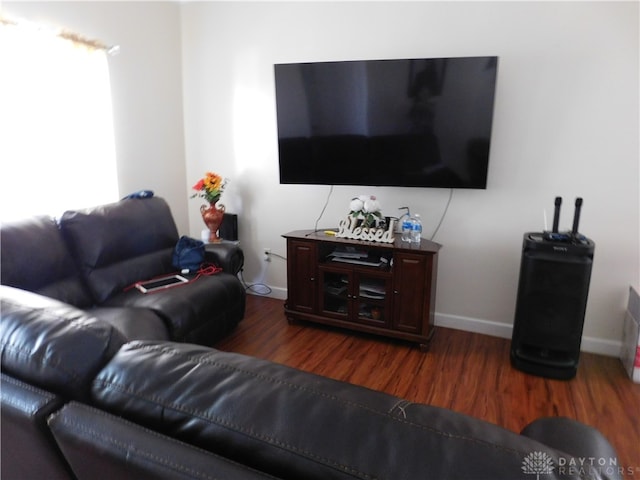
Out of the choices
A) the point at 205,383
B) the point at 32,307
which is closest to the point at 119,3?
the point at 32,307

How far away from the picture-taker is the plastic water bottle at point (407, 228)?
8.90 ft

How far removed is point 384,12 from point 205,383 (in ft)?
9.65

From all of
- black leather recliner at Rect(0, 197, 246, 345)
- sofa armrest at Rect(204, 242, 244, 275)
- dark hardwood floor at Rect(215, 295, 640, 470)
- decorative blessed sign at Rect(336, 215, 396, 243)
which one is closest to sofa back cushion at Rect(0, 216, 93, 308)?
black leather recliner at Rect(0, 197, 246, 345)

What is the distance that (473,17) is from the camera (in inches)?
103

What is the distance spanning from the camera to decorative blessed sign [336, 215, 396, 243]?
8.99ft

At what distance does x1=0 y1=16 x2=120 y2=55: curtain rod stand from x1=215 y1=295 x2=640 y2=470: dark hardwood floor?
7.55 feet

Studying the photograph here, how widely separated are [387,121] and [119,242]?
1.95 m

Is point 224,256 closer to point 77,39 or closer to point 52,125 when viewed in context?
point 52,125

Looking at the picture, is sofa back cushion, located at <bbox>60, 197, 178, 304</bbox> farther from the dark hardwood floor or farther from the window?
the dark hardwood floor

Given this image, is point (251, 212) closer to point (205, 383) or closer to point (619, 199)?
point (619, 199)

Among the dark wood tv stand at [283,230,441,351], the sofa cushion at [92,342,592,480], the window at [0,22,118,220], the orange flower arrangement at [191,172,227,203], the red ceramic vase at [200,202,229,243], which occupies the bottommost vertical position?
the dark wood tv stand at [283,230,441,351]

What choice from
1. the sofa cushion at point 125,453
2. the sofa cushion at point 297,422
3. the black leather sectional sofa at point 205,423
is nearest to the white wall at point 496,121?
the black leather sectional sofa at point 205,423

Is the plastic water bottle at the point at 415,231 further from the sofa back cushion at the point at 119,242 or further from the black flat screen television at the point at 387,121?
the sofa back cushion at the point at 119,242

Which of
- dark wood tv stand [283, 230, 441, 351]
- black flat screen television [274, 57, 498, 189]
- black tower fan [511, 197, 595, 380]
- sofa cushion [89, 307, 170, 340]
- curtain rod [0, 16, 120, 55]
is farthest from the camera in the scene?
dark wood tv stand [283, 230, 441, 351]
